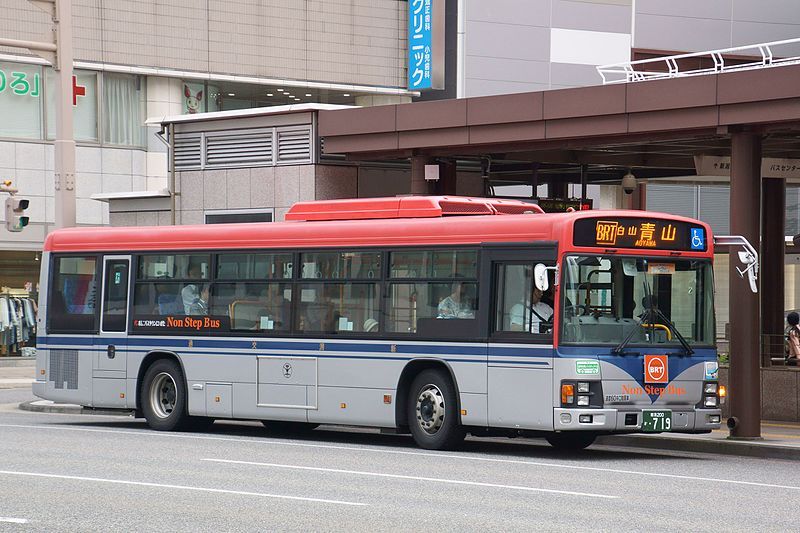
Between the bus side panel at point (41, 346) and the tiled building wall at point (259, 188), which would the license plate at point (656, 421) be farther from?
the tiled building wall at point (259, 188)

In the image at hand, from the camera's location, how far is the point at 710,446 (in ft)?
62.4

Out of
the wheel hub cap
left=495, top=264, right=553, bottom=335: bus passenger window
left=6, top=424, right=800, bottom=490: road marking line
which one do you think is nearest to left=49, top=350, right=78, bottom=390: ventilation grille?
left=6, top=424, right=800, bottom=490: road marking line

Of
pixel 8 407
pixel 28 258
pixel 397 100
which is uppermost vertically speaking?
pixel 397 100

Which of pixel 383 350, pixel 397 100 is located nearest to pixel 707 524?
pixel 383 350

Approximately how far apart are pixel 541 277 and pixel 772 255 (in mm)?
10466

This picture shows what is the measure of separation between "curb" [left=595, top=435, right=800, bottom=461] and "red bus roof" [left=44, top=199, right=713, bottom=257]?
2499mm

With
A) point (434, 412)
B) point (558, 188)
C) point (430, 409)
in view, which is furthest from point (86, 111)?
point (434, 412)

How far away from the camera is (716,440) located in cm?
1923

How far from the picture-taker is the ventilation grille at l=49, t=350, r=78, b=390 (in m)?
22.3

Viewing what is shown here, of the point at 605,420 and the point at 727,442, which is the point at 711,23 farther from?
the point at 605,420

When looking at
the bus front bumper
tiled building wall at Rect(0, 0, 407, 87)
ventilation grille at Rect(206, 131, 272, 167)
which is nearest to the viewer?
the bus front bumper

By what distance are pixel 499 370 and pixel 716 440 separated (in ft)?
11.6

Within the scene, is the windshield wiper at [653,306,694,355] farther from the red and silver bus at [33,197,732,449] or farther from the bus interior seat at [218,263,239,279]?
the bus interior seat at [218,263,239,279]

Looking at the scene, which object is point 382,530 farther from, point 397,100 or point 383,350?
point 397,100
